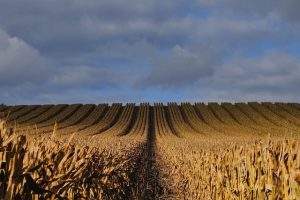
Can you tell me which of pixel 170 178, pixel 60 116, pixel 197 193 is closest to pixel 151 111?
pixel 60 116

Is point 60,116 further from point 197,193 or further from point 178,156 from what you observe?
point 197,193

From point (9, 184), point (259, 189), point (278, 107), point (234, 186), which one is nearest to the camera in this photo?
point (9, 184)

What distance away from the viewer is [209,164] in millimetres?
14320

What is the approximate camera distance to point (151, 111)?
86.8m

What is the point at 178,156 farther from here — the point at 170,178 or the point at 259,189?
the point at 259,189

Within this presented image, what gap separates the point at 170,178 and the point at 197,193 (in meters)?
9.33

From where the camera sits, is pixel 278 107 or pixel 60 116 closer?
pixel 60 116

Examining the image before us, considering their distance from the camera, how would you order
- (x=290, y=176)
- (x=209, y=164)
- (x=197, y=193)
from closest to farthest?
1. (x=290, y=176)
2. (x=209, y=164)
3. (x=197, y=193)

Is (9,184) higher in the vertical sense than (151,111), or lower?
lower

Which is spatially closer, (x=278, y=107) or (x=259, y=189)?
(x=259, y=189)

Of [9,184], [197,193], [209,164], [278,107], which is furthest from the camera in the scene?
[278,107]

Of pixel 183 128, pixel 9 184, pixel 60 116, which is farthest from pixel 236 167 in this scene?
pixel 60 116

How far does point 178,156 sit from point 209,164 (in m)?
11.0

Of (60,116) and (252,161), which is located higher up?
(60,116)
